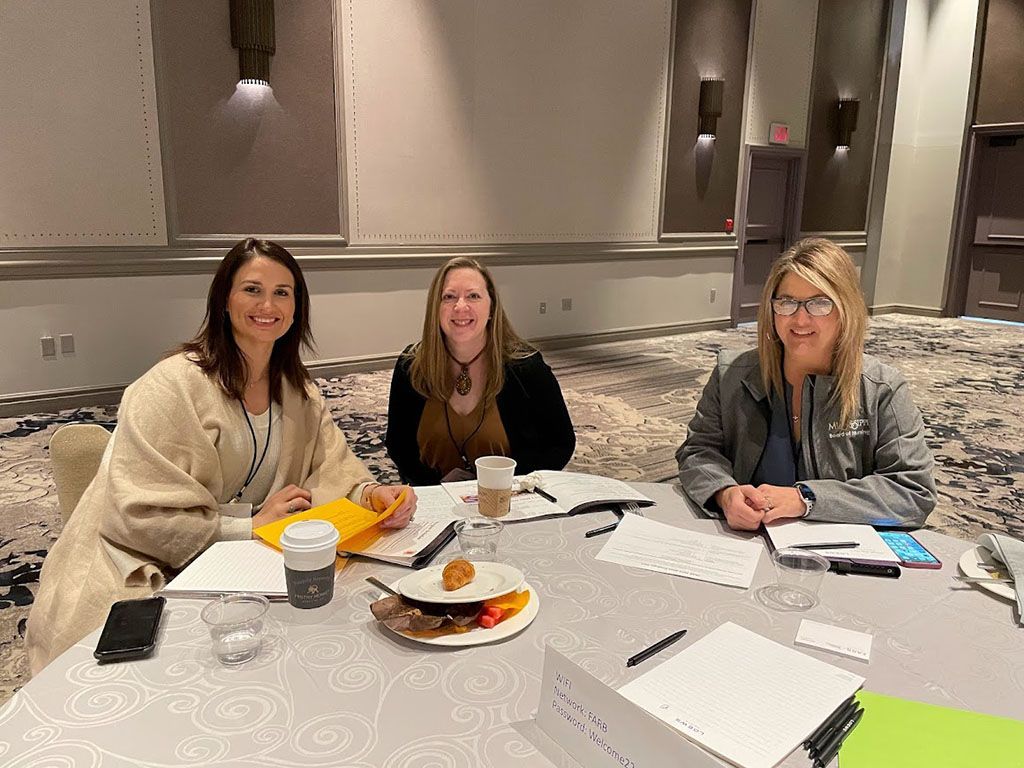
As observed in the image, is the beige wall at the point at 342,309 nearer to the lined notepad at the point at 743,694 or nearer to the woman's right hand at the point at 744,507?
the woman's right hand at the point at 744,507

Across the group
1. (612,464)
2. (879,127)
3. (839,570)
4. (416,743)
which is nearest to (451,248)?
(612,464)

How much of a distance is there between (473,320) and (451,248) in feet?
13.1

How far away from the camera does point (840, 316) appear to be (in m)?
1.79

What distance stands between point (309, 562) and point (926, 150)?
10.8 m

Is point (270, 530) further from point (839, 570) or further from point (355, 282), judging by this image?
Result: point (355, 282)

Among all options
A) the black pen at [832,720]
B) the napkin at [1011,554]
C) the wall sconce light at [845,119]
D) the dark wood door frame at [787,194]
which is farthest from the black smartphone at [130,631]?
the wall sconce light at [845,119]

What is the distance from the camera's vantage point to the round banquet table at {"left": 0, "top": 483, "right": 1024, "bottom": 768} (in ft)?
2.87

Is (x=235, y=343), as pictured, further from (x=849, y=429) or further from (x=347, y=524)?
(x=849, y=429)

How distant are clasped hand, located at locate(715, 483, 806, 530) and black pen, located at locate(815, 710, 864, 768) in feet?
2.04

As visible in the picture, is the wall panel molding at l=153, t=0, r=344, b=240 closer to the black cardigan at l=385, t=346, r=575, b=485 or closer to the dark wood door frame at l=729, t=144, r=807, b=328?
the black cardigan at l=385, t=346, r=575, b=485

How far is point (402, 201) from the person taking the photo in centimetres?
586

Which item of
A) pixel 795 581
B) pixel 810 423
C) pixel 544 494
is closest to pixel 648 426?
pixel 810 423

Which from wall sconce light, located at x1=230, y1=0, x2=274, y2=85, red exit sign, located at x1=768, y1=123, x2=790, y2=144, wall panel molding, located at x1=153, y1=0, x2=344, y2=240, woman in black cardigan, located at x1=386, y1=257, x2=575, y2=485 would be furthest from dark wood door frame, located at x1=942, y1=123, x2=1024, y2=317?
woman in black cardigan, located at x1=386, y1=257, x2=575, y2=485

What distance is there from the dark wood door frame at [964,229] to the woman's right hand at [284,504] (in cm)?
1015
